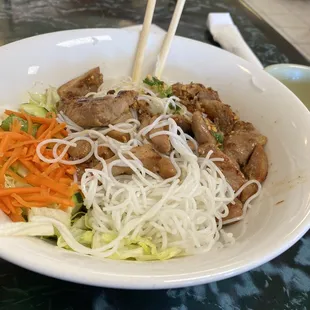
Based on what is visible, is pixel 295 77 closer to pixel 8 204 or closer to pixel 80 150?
pixel 80 150

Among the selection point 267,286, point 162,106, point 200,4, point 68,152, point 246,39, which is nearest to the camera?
point 267,286

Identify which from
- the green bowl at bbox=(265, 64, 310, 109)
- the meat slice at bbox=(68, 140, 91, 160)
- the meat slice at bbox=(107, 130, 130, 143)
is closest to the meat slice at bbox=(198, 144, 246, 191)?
the meat slice at bbox=(107, 130, 130, 143)

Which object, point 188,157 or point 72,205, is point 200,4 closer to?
point 188,157

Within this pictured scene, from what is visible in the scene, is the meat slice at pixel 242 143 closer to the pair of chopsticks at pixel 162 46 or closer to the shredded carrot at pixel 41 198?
the pair of chopsticks at pixel 162 46

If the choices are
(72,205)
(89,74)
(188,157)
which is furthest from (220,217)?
(89,74)

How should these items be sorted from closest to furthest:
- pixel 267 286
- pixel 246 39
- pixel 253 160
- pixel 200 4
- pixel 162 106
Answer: pixel 267 286, pixel 253 160, pixel 162 106, pixel 246 39, pixel 200 4

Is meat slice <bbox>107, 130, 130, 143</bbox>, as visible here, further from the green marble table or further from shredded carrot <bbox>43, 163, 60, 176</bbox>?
the green marble table
